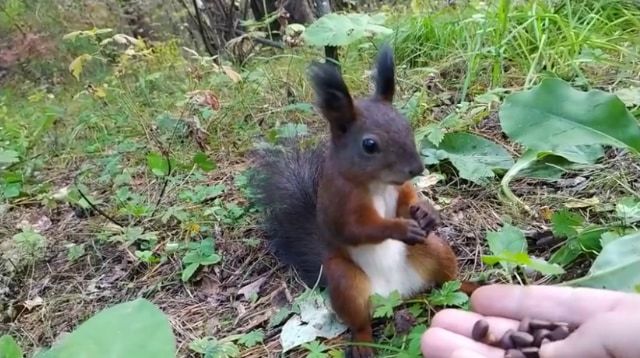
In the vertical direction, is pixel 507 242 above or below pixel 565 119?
below

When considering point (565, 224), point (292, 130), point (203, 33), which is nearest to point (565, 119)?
point (565, 224)

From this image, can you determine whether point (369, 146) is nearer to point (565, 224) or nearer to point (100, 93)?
point (565, 224)

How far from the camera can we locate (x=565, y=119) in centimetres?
175

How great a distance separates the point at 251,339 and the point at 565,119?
861 mm

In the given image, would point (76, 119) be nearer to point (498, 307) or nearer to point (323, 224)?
point (323, 224)

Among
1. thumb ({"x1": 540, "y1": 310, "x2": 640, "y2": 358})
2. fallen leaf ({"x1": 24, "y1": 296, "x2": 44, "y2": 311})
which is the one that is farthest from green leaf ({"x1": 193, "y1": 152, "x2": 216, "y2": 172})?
thumb ({"x1": 540, "y1": 310, "x2": 640, "y2": 358})

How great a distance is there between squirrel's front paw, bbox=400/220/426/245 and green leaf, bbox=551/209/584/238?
349mm

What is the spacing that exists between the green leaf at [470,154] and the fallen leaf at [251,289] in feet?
1.94

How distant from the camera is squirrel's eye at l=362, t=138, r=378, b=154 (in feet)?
5.23

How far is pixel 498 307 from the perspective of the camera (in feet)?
4.82

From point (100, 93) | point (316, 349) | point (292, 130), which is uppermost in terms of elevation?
point (316, 349)

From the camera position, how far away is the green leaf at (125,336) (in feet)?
2.43

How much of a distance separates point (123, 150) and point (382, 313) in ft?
5.92

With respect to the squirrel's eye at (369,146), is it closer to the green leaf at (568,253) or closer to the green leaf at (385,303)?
the green leaf at (385,303)
